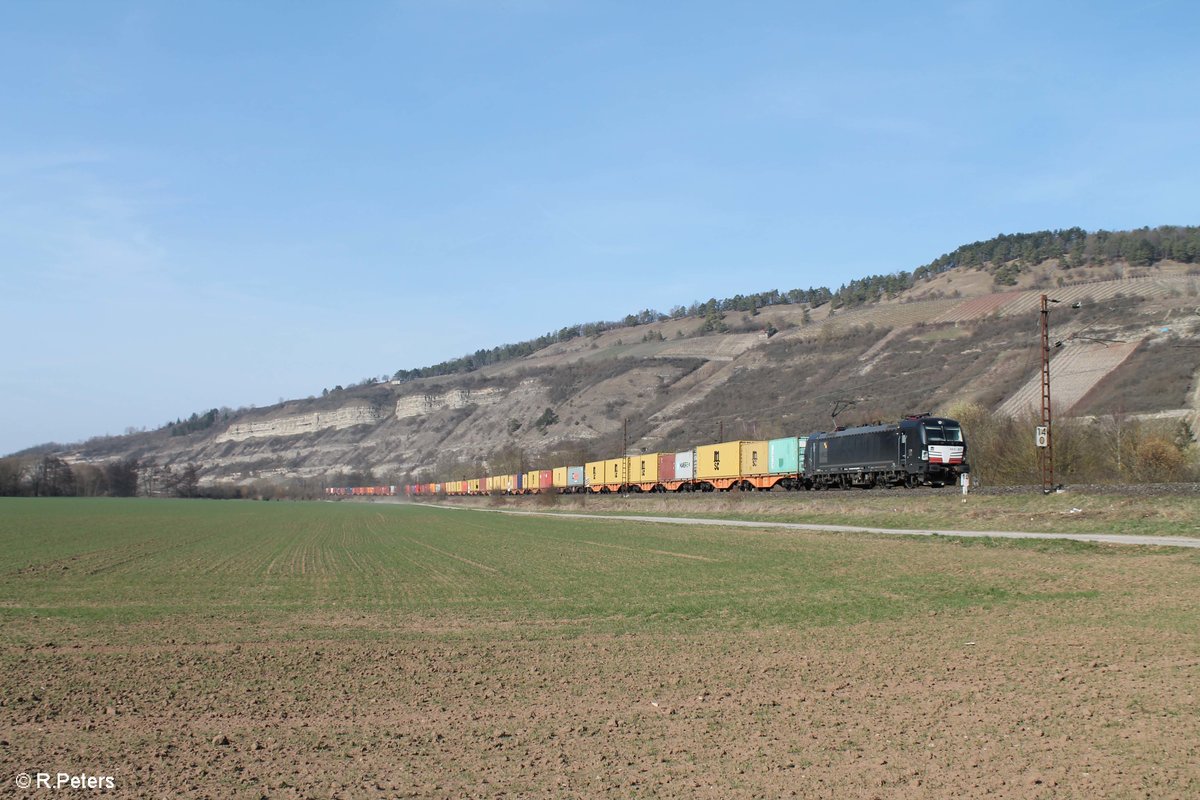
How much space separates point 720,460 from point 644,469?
13556 millimetres

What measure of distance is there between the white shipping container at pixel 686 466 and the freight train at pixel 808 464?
7cm

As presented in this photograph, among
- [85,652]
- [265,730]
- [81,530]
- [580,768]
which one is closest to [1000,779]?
[580,768]

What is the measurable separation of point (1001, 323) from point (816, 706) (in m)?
123

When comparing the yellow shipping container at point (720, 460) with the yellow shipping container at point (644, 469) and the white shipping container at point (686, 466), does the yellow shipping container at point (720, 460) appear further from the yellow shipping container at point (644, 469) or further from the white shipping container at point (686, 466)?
the yellow shipping container at point (644, 469)

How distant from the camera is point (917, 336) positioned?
133 m

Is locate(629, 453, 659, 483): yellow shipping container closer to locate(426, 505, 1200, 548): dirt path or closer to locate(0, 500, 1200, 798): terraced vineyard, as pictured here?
locate(426, 505, 1200, 548): dirt path

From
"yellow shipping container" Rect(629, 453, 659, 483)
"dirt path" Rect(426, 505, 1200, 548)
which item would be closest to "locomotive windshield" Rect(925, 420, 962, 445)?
"dirt path" Rect(426, 505, 1200, 548)

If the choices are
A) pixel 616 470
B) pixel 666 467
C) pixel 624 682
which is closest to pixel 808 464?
pixel 666 467

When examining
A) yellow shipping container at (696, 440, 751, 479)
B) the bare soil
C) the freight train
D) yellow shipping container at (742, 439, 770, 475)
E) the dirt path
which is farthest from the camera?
yellow shipping container at (696, 440, 751, 479)

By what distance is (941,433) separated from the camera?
44656 mm

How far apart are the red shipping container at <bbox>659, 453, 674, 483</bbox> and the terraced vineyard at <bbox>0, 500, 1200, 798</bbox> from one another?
49.3 metres

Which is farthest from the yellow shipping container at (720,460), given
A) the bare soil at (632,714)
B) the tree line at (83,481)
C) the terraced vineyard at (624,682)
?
the tree line at (83,481)

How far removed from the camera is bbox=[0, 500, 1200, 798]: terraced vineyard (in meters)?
8.12

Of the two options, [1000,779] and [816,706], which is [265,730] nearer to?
[816,706]
